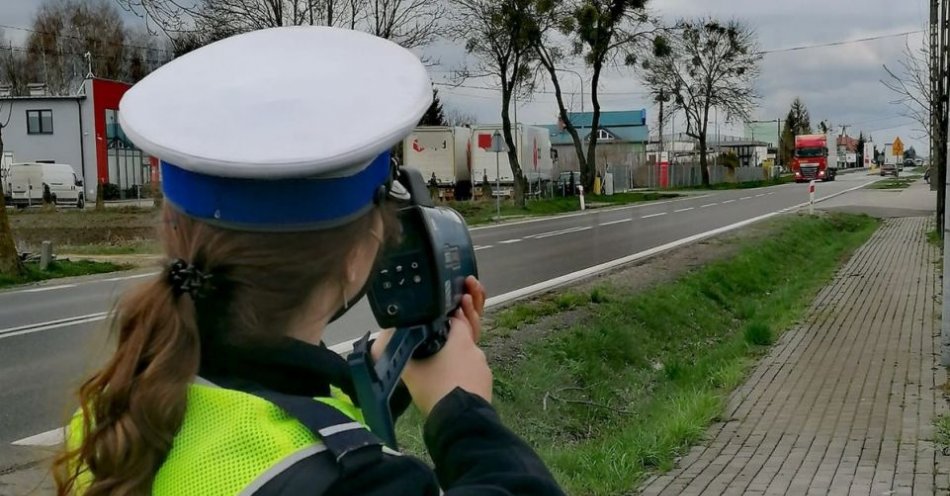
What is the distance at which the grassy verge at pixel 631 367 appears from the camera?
628cm

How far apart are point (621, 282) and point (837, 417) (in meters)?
6.54

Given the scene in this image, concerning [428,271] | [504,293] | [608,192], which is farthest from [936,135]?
[608,192]

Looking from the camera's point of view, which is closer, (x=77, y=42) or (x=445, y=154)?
(x=445, y=154)

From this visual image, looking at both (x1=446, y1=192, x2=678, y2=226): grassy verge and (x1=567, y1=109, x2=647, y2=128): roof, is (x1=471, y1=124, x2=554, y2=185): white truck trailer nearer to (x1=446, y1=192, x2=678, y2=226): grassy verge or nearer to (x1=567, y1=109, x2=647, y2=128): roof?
(x1=446, y1=192, x2=678, y2=226): grassy verge

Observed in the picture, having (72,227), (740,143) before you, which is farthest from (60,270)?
(740,143)

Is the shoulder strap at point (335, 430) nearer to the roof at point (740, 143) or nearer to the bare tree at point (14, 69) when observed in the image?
the bare tree at point (14, 69)

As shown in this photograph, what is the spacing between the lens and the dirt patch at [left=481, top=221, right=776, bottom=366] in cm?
911

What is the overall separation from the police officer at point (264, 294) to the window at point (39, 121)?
5730 centimetres

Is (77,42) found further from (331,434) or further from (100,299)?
(331,434)

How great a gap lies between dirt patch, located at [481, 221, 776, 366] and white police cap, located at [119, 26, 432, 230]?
7.06m

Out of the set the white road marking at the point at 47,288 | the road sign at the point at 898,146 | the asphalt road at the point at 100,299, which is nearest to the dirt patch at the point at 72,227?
the white road marking at the point at 47,288

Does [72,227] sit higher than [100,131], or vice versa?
[100,131]

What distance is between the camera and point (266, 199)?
1.25m

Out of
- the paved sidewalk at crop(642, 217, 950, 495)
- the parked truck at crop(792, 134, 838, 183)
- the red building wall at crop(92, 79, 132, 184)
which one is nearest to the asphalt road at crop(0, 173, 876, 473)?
the paved sidewalk at crop(642, 217, 950, 495)
